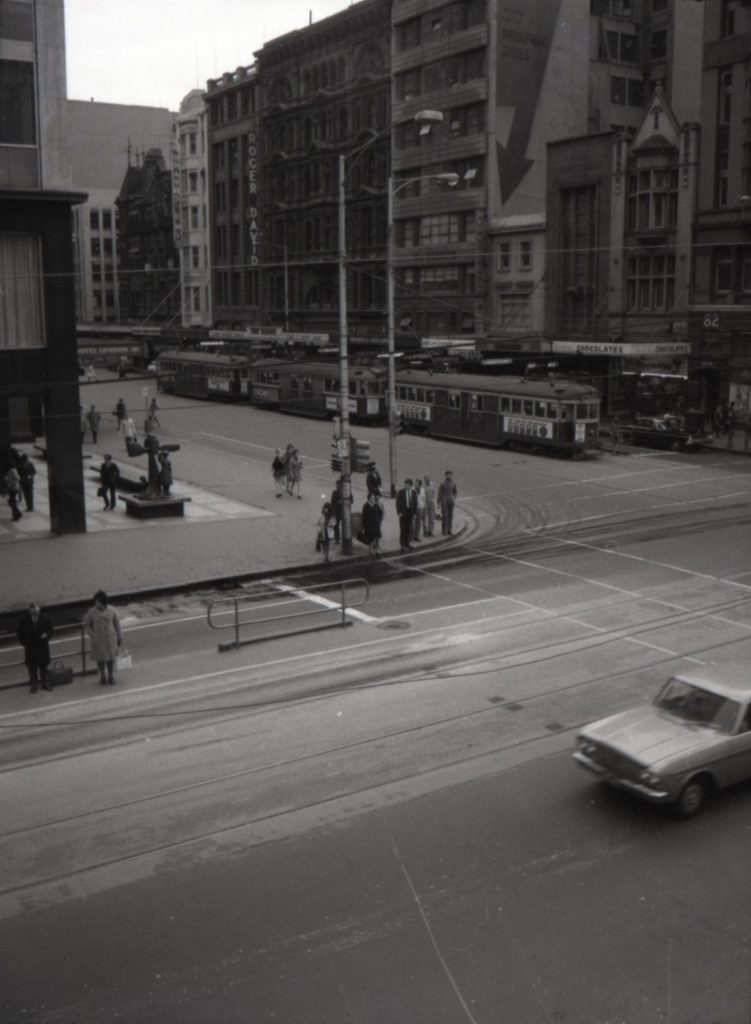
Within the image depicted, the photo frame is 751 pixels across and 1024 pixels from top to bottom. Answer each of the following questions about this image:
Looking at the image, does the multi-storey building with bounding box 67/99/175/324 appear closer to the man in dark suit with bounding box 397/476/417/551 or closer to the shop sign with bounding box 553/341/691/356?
the shop sign with bounding box 553/341/691/356

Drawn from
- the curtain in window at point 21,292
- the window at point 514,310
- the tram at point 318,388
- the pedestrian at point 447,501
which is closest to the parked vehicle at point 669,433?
the tram at point 318,388

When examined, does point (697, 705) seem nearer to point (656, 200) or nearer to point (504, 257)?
point (656, 200)

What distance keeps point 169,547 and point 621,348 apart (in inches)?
1049

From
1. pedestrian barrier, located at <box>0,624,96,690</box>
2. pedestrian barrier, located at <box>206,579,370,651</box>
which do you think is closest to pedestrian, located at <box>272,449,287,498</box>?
pedestrian barrier, located at <box>206,579,370,651</box>

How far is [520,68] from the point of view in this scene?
63.5 meters

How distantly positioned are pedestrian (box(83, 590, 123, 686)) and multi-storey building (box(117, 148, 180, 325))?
278 feet

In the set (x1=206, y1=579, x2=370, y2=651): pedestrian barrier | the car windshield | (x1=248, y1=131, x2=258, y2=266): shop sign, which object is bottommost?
(x1=206, y1=579, x2=370, y2=651): pedestrian barrier

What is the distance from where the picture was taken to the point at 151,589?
21828 mm

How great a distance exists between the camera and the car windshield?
38.6 feet

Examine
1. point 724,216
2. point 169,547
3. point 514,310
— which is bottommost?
point 169,547

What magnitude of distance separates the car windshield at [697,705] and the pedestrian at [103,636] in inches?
314

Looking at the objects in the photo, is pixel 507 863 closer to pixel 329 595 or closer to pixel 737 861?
pixel 737 861

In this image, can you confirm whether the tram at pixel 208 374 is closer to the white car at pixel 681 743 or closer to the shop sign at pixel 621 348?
the shop sign at pixel 621 348

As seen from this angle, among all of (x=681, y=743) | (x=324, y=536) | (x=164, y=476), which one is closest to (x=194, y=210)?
(x=164, y=476)
